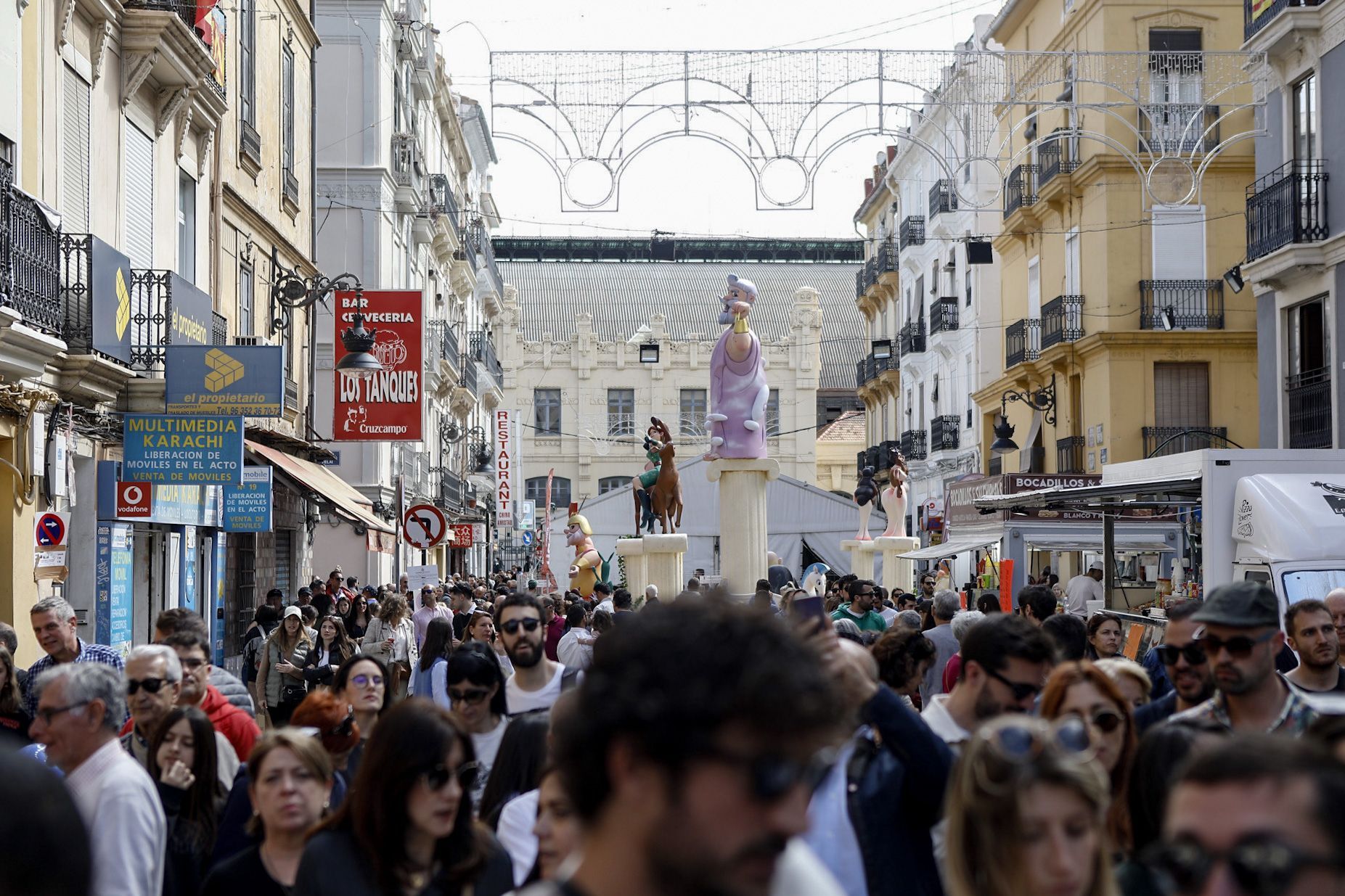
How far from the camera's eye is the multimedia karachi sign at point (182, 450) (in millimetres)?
16000

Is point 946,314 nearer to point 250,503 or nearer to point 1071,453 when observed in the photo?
point 1071,453

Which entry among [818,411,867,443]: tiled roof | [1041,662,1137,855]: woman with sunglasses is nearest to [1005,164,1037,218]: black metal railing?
[1041,662,1137,855]: woman with sunglasses

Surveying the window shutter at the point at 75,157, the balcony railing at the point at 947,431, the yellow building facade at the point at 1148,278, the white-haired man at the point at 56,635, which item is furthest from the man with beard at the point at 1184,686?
the balcony railing at the point at 947,431

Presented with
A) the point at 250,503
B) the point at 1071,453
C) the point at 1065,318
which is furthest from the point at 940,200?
the point at 250,503

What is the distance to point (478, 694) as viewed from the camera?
6691 mm

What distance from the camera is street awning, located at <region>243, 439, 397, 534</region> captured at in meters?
22.2

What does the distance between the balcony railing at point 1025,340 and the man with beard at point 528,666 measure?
31759mm

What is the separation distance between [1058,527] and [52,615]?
1858 cm

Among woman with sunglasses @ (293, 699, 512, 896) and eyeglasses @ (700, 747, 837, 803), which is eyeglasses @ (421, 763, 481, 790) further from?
eyeglasses @ (700, 747, 837, 803)

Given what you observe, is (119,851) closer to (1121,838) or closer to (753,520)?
(1121,838)

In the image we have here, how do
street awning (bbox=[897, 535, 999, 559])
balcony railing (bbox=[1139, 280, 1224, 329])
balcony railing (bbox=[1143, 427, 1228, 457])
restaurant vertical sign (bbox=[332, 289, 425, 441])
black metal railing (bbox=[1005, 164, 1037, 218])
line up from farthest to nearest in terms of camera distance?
1. black metal railing (bbox=[1005, 164, 1037, 218])
2. balcony railing (bbox=[1139, 280, 1224, 329])
3. balcony railing (bbox=[1143, 427, 1228, 457])
4. street awning (bbox=[897, 535, 999, 559])
5. restaurant vertical sign (bbox=[332, 289, 425, 441])

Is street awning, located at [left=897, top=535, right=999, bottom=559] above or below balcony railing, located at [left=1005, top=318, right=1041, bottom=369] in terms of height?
below

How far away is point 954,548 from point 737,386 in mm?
7479

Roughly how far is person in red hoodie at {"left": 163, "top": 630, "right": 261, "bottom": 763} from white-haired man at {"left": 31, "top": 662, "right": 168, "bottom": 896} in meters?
1.46
